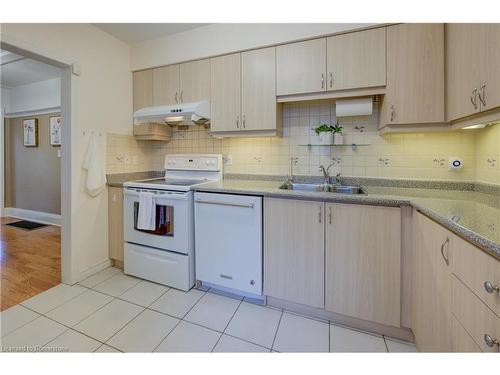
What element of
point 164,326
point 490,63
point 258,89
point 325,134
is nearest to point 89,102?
point 258,89

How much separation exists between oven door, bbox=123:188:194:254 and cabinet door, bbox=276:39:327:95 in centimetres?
124

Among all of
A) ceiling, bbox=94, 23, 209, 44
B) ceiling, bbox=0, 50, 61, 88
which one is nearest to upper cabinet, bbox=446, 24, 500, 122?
ceiling, bbox=94, 23, 209, 44

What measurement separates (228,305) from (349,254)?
1.00 meters

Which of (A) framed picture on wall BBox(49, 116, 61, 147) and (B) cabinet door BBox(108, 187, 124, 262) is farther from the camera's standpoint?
(A) framed picture on wall BBox(49, 116, 61, 147)

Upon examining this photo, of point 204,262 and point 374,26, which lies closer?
point 374,26

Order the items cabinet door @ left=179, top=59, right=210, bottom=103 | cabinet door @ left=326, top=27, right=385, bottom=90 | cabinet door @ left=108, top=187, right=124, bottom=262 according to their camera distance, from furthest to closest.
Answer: cabinet door @ left=108, top=187, right=124, bottom=262 < cabinet door @ left=179, top=59, right=210, bottom=103 < cabinet door @ left=326, top=27, right=385, bottom=90

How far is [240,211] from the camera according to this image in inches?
72.7

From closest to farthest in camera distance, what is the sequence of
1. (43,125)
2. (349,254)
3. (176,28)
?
(349,254), (176,28), (43,125)

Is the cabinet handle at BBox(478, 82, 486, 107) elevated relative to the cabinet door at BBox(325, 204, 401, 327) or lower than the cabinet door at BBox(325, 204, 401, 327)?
elevated

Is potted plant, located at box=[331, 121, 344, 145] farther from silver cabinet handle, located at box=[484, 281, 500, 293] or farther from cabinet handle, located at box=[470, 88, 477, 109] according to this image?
silver cabinet handle, located at box=[484, 281, 500, 293]

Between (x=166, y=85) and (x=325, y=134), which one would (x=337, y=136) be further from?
(x=166, y=85)

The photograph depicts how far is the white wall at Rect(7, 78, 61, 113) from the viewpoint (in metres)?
3.93

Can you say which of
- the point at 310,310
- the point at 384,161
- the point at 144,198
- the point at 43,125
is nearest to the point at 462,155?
the point at 384,161
